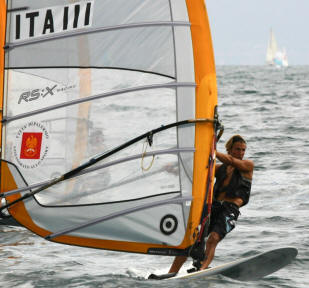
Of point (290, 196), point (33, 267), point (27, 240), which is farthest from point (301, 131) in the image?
point (33, 267)

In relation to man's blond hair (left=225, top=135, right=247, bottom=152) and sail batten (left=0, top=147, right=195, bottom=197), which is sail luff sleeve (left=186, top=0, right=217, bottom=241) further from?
man's blond hair (left=225, top=135, right=247, bottom=152)

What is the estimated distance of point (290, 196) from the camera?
10.8 metres

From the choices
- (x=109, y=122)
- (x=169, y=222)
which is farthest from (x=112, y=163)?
(x=169, y=222)

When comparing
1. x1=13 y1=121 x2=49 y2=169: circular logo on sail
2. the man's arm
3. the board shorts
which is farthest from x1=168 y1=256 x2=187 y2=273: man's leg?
x1=13 y1=121 x2=49 y2=169: circular logo on sail

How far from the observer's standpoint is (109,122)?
6094mm

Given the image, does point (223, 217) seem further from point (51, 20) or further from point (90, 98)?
point (51, 20)

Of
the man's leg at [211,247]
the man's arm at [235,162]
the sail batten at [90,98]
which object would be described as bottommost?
the man's leg at [211,247]

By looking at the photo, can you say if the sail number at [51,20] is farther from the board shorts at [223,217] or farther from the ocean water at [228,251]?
the ocean water at [228,251]

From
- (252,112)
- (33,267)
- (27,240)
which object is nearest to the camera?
(33,267)

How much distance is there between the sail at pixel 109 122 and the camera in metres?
5.92

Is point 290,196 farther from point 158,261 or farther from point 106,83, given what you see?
point 106,83

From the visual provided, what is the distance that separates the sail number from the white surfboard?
221cm

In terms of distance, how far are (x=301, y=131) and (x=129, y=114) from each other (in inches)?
537

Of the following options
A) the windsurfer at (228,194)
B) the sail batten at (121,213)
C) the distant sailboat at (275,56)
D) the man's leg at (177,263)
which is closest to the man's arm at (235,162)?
the windsurfer at (228,194)
